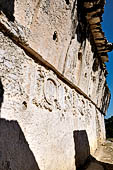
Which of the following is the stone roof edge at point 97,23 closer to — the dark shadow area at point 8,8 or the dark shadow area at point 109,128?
the dark shadow area at point 8,8

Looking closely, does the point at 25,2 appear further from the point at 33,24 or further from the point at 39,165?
the point at 39,165

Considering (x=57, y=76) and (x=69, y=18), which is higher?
(x=69, y=18)

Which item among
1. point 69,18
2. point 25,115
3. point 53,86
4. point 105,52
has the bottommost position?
point 25,115

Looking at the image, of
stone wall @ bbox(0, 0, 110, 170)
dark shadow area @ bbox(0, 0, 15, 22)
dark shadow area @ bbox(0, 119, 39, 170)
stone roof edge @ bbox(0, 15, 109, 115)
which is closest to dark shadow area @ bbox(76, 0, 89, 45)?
stone wall @ bbox(0, 0, 110, 170)

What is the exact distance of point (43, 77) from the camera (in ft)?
9.43

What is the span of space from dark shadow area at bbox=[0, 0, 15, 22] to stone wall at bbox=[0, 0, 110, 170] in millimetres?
15

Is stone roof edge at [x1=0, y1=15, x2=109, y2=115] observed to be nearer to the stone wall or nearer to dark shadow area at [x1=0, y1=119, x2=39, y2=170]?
the stone wall

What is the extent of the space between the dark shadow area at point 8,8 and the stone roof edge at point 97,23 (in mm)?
2979

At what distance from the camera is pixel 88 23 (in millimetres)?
5262

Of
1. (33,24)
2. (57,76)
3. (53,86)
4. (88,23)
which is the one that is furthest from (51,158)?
(88,23)

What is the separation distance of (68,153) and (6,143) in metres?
2.01

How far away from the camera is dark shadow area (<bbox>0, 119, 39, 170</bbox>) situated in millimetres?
1802

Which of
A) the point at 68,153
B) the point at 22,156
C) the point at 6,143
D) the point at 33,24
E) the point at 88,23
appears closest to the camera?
the point at 6,143

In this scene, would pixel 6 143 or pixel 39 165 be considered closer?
pixel 6 143
